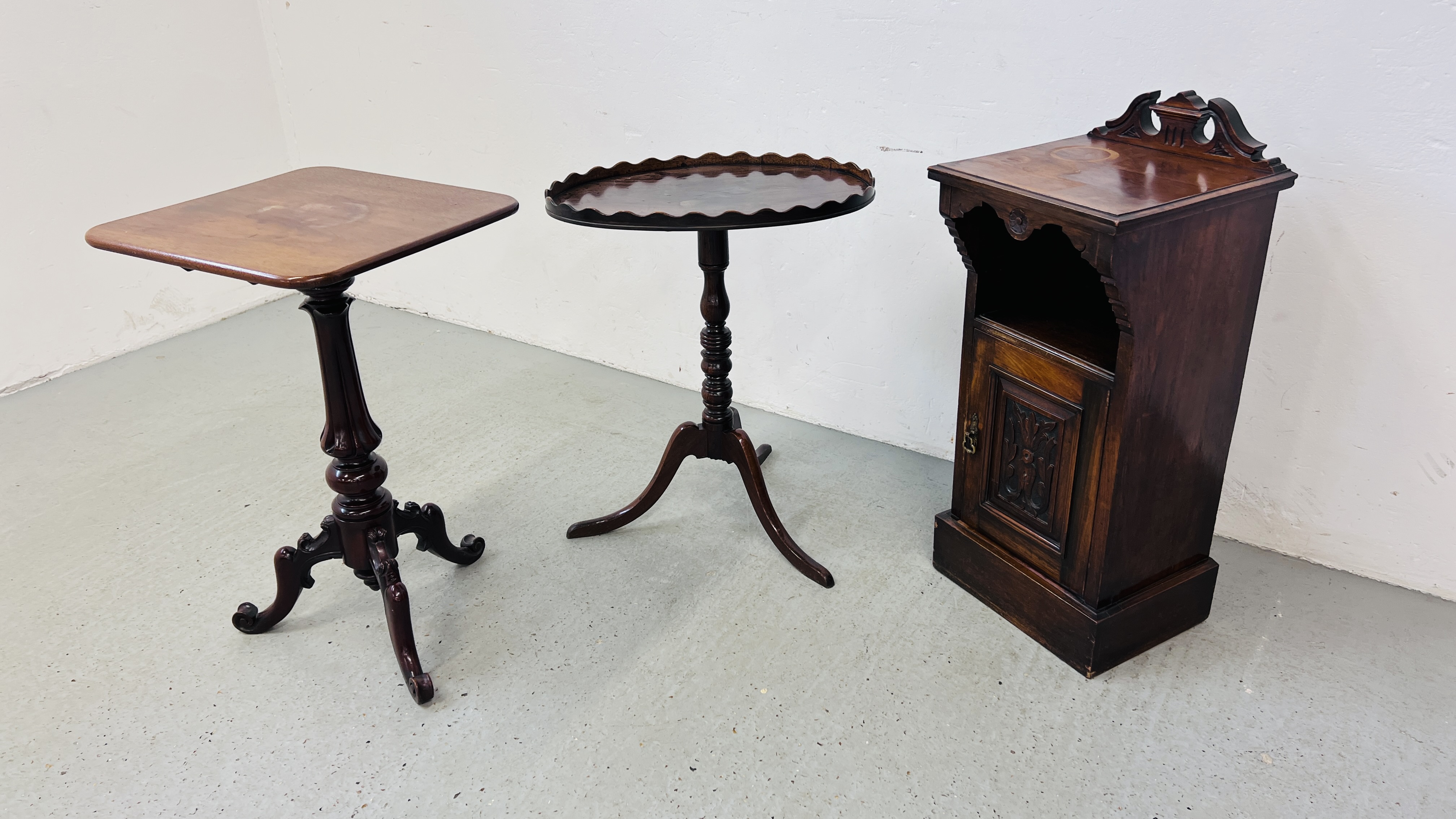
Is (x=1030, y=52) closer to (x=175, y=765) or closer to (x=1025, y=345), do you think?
(x=1025, y=345)

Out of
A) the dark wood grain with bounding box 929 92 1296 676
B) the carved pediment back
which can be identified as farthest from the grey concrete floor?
the carved pediment back

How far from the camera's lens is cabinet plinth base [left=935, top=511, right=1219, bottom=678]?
6.56 ft

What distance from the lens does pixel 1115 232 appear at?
1.63 m

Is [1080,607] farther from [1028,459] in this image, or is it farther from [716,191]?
[716,191]

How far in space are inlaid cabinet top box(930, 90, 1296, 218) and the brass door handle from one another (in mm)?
524

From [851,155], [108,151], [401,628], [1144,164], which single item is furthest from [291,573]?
[108,151]

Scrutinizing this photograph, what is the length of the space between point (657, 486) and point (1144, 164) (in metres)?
1.36

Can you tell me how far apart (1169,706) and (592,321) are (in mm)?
2366

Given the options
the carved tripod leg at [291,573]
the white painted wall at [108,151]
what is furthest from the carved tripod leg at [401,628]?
the white painted wall at [108,151]

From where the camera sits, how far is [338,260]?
5.51 ft

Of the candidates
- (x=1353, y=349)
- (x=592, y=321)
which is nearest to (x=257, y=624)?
(x=592, y=321)

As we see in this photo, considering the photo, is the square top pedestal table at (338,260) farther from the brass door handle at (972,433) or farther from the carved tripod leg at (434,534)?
the brass door handle at (972,433)

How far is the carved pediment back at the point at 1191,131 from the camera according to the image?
6.17ft

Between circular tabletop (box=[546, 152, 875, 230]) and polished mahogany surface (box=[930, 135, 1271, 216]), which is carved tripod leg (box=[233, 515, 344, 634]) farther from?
polished mahogany surface (box=[930, 135, 1271, 216])
